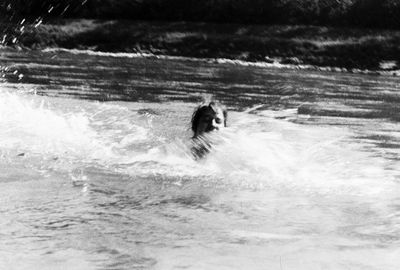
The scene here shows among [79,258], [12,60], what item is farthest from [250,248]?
[12,60]

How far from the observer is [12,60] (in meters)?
22.8

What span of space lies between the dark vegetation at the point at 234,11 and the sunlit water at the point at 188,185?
1279cm

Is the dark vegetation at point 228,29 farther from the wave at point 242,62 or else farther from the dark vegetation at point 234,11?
the wave at point 242,62

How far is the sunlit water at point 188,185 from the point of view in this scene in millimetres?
5242

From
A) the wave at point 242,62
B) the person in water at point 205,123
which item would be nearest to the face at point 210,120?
the person in water at point 205,123

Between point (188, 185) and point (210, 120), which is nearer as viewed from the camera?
point (188, 185)

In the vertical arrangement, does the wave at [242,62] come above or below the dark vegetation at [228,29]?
below

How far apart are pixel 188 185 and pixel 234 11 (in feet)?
72.9

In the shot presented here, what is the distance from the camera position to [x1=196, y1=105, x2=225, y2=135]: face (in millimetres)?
8852

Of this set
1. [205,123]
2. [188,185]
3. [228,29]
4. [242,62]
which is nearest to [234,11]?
[228,29]

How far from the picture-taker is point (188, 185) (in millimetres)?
7605

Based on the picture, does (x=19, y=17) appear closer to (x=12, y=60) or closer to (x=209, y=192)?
(x=12, y=60)

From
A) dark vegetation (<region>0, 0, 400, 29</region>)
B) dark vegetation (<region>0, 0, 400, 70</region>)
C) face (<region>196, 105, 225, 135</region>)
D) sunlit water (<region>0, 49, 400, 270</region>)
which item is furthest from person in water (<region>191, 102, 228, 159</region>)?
dark vegetation (<region>0, 0, 400, 29</region>)

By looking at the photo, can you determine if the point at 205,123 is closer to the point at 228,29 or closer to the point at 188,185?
the point at 188,185
